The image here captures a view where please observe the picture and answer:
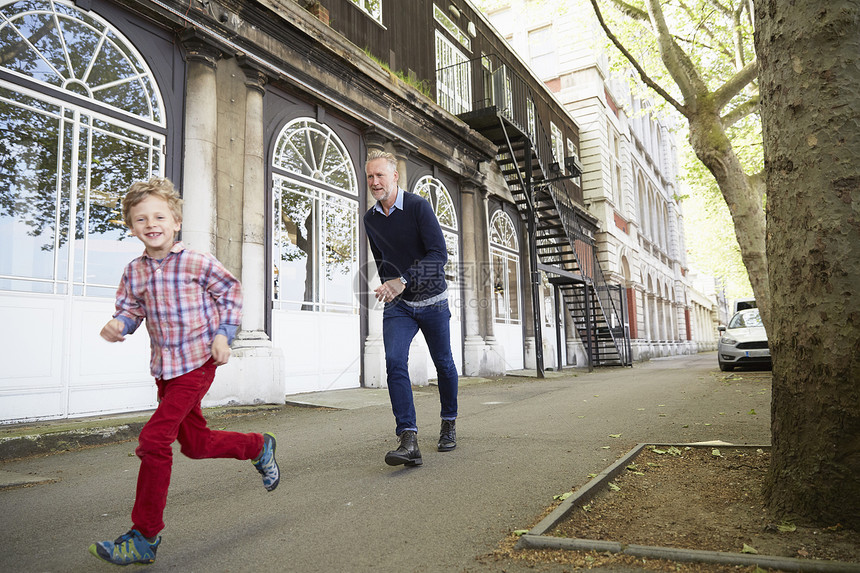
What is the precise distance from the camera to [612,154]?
27.3 metres

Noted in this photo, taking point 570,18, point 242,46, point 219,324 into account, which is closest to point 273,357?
point 242,46

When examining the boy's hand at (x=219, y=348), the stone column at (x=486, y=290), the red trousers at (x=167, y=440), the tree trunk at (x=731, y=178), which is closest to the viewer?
the red trousers at (x=167, y=440)

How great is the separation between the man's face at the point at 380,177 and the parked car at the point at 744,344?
460 inches

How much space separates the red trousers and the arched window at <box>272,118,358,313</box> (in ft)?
21.0

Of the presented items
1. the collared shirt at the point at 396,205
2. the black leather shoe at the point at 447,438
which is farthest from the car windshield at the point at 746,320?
the collared shirt at the point at 396,205

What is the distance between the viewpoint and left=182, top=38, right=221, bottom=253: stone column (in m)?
7.47

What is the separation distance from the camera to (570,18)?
26203 mm

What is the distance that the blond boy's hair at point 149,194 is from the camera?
2.51 m

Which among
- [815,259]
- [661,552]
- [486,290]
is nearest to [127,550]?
[661,552]

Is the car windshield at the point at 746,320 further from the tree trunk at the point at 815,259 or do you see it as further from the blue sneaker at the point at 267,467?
the blue sneaker at the point at 267,467

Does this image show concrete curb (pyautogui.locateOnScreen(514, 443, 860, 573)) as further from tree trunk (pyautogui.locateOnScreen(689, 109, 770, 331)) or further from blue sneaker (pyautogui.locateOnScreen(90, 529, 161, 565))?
tree trunk (pyautogui.locateOnScreen(689, 109, 770, 331))

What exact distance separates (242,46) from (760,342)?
12.0 metres

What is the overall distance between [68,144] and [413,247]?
466cm

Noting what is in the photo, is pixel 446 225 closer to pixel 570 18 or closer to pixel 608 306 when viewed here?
pixel 608 306
